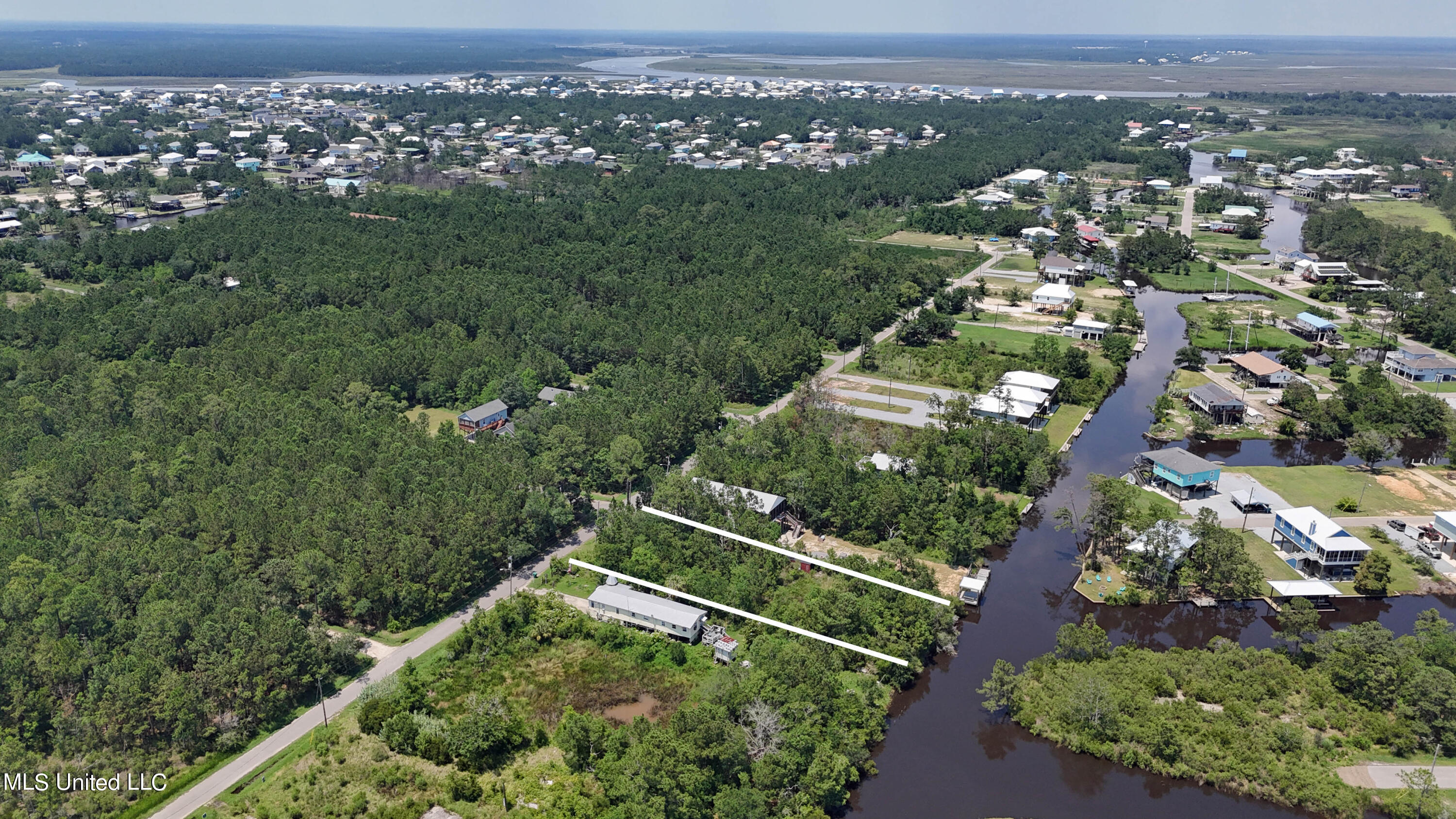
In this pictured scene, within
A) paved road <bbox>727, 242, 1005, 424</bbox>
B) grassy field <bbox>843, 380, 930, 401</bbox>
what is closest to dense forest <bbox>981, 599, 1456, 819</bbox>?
paved road <bbox>727, 242, 1005, 424</bbox>

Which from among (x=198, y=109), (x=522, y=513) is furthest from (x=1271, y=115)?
(x=198, y=109)

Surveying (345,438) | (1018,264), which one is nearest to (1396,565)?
(345,438)

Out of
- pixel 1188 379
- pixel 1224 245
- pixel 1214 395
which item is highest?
pixel 1224 245

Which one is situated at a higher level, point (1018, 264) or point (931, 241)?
point (931, 241)

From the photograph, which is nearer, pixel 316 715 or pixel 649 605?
pixel 316 715

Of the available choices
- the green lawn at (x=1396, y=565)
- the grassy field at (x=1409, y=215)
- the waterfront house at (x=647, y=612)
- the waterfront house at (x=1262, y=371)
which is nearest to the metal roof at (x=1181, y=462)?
the green lawn at (x=1396, y=565)

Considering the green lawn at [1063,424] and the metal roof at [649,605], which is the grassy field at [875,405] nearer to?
the green lawn at [1063,424]

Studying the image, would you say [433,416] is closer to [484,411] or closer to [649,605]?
[484,411]

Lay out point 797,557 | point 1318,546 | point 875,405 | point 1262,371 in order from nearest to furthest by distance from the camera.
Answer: point 797,557, point 1318,546, point 875,405, point 1262,371
